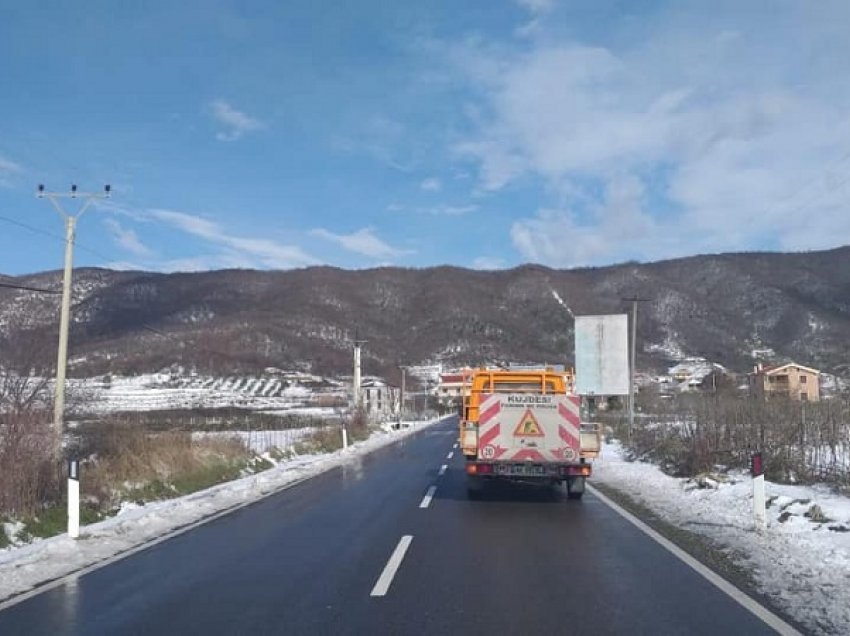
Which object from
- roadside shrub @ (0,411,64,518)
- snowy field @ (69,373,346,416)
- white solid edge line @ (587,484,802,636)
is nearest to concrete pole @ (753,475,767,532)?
white solid edge line @ (587,484,802,636)

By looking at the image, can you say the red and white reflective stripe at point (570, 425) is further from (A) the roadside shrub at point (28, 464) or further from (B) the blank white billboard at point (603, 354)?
(B) the blank white billboard at point (603, 354)

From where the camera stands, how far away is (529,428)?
14.9 meters

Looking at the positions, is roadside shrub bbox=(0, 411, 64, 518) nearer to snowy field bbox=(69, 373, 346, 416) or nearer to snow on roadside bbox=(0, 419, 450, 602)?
snow on roadside bbox=(0, 419, 450, 602)

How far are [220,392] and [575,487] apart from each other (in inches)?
3362

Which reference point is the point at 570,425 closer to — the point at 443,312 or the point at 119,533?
the point at 119,533

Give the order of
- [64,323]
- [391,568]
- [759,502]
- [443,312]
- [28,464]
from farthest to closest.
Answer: [443,312]
[64,323]
[28,464]
[759,502]
[391,568]

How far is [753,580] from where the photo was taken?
315 inches

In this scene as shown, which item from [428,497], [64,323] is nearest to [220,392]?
[64,323]

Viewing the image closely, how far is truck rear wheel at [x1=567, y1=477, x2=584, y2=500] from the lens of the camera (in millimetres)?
15117

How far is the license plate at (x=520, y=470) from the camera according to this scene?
14.8m

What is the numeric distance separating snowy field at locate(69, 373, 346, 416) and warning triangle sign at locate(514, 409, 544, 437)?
5603 cm

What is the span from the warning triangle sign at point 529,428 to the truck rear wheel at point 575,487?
1.13 m

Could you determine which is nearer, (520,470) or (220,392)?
(520,470)

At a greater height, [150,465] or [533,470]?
[533,470]
